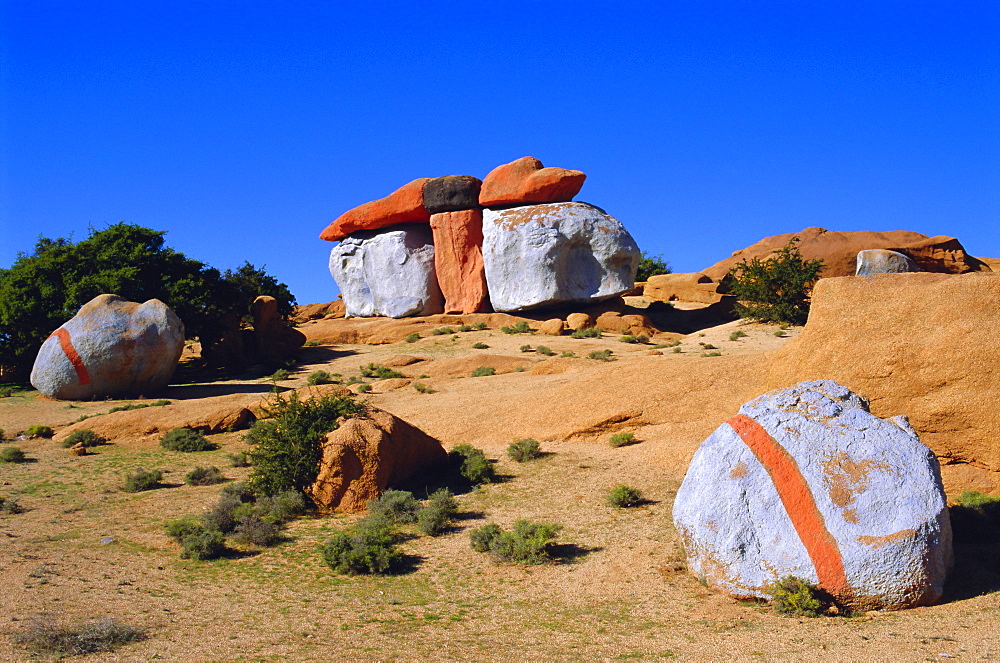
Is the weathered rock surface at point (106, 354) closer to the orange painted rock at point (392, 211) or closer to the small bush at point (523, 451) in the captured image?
the small bush at point (523, 451)

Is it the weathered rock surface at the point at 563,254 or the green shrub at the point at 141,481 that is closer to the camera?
the green shrub at the point at 141,481

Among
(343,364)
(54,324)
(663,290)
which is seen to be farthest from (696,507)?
(663,290)

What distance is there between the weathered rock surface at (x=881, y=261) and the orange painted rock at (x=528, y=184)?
11756mm

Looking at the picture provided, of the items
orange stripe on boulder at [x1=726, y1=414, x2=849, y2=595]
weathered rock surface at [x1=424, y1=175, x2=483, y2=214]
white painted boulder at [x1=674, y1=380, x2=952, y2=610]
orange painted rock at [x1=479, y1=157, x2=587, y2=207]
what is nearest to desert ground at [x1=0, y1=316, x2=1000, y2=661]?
white painted boulder at [x1=674, y1=380, x2=952, y2=610]

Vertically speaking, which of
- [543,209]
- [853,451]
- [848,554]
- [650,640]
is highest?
[543,209]

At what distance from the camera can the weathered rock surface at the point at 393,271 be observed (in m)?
35.7

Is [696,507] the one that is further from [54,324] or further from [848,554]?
[54,324]

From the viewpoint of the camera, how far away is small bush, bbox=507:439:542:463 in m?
12.9

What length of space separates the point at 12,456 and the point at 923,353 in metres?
14.9

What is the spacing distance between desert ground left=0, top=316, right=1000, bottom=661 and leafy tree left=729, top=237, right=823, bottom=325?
1480cm

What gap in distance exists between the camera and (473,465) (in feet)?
40.5

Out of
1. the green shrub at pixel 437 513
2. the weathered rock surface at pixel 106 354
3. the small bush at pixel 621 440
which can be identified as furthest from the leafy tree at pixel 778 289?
the green shrub at pixel 437 513

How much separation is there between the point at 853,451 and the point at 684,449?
179 inches

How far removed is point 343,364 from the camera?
25609 mm
